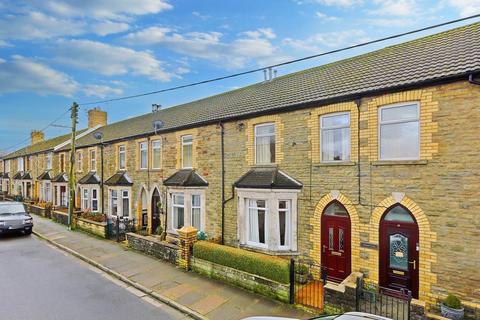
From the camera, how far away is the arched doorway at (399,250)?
7.94 metres

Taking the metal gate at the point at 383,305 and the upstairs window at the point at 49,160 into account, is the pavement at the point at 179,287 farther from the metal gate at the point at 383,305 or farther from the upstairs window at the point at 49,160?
the upstairs window at the point at 49,160

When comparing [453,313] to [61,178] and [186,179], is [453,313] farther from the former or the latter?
[61,178]

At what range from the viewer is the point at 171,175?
606 inches

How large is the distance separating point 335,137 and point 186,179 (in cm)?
715

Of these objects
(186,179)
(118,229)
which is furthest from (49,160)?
(186,179)

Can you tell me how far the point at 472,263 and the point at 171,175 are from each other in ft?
40.6

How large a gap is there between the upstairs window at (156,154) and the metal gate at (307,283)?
32.3 ft

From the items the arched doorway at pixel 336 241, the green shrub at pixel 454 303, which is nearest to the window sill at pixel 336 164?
the arched doorway at pixel 336 241

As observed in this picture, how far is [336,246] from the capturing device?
30.7ft

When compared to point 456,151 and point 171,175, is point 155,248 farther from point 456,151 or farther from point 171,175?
point 456,151

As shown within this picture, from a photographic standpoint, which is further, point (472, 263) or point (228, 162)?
point (228, 162)

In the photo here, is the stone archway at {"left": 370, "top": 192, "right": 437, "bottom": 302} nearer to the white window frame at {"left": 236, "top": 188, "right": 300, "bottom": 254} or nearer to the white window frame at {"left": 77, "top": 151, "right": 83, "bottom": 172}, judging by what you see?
the white window frame at {"left": 236, "top": 188, "right": 300, "bottom": 254}

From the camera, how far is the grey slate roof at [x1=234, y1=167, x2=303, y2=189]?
10.3 meters

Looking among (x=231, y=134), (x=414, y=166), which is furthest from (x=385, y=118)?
(x=231, y=134)
